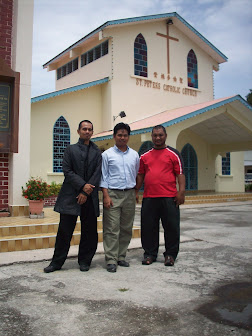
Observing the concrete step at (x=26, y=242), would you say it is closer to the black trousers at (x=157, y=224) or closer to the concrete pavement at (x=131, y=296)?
the concrete pavement at (x=131, y=296)

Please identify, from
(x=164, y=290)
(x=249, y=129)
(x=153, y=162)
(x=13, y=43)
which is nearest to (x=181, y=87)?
(x=249, y=129)

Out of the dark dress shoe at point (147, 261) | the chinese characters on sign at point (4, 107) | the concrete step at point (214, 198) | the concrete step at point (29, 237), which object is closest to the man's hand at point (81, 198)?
the dark dress shoe at point (147, 261)

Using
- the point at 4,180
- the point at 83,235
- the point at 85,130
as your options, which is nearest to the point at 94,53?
the point at 4,180

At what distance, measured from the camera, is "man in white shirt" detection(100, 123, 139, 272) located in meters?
4.18

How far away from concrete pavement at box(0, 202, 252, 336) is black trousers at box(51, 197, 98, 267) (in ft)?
0.58

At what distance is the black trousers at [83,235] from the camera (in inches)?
159

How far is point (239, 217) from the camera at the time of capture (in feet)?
30.3

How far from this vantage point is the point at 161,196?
4391 mm

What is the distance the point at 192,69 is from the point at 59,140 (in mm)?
8431

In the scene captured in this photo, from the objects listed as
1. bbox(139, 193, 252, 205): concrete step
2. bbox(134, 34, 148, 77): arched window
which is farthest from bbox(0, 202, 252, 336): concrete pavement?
bbox(134, 34, 148, 77): arched window

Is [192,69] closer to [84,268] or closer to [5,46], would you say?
[5,46]

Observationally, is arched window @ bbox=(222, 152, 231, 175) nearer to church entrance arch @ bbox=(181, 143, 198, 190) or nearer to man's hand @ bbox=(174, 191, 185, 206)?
church entrance arch @ bbox=(181, 143, 198, 190)

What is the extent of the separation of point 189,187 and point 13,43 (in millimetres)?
11588

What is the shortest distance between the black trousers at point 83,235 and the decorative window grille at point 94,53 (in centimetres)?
1304
